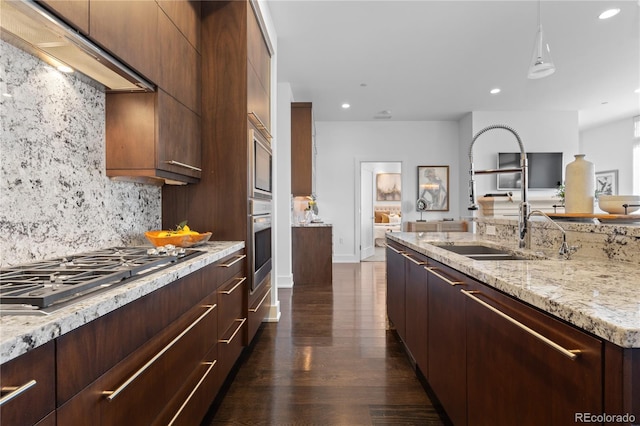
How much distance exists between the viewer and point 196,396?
1393mm

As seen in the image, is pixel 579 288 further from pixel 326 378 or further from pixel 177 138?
pixel 177 138

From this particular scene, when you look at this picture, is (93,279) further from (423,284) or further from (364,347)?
(364,347)

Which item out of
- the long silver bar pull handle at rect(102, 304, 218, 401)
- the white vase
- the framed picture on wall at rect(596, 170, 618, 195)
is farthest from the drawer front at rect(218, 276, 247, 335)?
the framed picture on wall at rect(596, 170, 618, 195)

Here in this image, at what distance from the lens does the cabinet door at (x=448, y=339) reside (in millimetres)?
1281

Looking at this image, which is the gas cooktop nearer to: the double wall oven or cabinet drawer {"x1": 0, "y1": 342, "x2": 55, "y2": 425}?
cabinet drawer {"x1": 0, "y1": 342, "x2": 55, "y2": 425}

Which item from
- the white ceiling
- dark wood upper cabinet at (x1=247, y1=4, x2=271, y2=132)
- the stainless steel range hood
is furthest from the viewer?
the white ceiling

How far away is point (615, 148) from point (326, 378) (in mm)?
8462

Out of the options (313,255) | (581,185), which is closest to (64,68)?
(581,185)

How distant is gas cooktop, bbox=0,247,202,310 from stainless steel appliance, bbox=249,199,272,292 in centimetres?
74

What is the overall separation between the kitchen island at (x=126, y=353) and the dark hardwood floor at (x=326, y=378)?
318 millimetres

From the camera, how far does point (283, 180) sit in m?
4.36

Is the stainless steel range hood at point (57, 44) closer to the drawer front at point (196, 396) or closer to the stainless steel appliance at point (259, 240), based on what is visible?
the stainless steel appliance at point (259, 240)

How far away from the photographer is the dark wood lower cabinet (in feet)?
15.5

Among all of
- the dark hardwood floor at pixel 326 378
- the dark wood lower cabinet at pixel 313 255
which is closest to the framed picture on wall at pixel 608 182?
the dark wood lower cabinet at pixel 313 255
